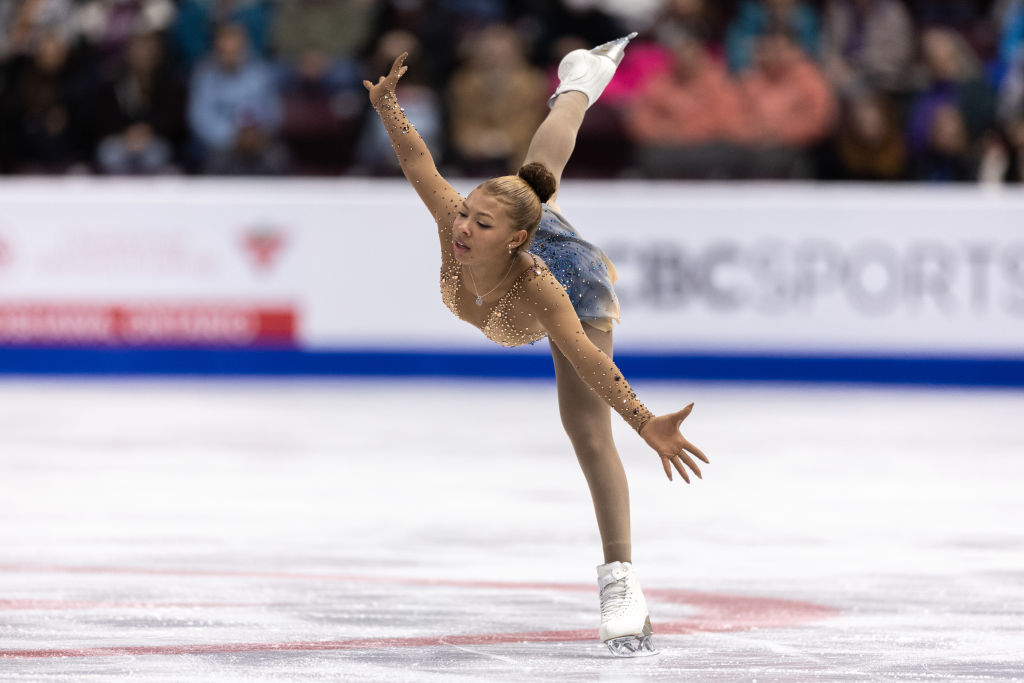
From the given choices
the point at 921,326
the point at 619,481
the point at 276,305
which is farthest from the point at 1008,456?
the point at 276,305

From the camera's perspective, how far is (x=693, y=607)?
176 inches

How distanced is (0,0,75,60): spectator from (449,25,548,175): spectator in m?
2.94

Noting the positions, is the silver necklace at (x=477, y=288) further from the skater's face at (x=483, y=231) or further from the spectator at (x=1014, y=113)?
the spectator at (x=1014, y=113)

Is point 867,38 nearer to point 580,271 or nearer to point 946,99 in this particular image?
point 946,99

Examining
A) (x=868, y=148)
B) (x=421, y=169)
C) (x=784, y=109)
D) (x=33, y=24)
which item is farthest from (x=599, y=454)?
(x=33, y=24)

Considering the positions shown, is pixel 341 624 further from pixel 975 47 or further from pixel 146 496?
pixel 975 47

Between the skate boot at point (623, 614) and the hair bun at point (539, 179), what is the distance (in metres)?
0.91

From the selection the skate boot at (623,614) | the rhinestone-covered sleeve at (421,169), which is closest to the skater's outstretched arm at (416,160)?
the rhinestone-covered sleeve at (421,169)

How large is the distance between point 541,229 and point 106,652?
1483 mm

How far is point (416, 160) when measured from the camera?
13.5 ft

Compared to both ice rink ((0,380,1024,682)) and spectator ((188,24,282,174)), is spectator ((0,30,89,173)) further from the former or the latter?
ice rink ((0,380,1024,682))

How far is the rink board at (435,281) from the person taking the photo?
9594 millimetres

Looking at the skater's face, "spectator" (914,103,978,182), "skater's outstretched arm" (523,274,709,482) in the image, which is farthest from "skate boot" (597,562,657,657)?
"spectator" (914,103,978,182)

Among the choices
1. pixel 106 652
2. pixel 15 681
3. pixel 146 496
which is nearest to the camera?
pixel 15 681
